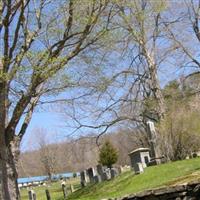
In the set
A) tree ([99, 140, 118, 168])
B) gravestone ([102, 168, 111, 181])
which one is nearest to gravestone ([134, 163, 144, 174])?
gravestone ([102, 168, 111, 181])

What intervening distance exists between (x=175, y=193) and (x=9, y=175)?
7164 mm

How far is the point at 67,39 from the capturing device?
14.0 m

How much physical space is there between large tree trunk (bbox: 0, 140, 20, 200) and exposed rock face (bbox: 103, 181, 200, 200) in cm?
615

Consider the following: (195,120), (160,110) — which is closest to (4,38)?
(195,120)

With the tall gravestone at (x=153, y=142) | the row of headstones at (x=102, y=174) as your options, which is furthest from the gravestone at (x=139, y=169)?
the row of headstones at (x=102, y=174)

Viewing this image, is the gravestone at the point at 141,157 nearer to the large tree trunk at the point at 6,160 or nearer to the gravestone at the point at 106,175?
the gravestone at the point at 106,175

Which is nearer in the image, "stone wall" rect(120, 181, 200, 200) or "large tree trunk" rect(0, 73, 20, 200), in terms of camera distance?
"stone wall" rect(120, 181, 200, 200)

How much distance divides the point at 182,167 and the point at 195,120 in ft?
18.8

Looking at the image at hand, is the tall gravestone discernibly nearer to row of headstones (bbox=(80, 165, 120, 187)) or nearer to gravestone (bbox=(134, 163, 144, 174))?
row of headstones (bbox=(80, 165, 120, 187))

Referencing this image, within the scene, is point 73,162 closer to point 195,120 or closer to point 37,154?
point 37,154

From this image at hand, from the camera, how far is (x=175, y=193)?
7.27 meters

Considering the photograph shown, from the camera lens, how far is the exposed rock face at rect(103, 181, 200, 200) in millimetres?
6943

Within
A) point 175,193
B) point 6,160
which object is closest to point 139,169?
point 6,160

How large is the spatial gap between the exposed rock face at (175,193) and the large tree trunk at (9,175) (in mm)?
6149
